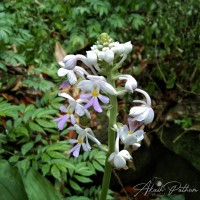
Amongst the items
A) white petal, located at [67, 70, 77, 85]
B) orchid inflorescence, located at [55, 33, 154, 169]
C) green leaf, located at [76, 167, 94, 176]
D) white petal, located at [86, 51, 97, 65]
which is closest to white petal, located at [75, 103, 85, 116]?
orchid inflorescence, located at [55, 33, 154, 169]

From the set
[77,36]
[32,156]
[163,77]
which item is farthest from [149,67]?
[32,156]

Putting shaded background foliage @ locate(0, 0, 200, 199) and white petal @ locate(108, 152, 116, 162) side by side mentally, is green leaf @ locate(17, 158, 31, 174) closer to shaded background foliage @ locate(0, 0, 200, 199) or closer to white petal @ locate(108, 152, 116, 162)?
shaded background foliage @ locate(0, 0, 200, 199)

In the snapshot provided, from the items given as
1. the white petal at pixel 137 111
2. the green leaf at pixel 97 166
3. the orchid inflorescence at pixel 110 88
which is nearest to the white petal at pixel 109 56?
the orchid inflorescence at pixel 110 88

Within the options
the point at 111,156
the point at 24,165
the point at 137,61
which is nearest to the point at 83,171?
the point at 24,165

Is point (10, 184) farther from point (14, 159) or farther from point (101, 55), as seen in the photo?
point (101, 55)

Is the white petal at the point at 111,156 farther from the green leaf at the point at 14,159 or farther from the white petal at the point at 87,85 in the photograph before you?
the green leaf at the point at 14,159

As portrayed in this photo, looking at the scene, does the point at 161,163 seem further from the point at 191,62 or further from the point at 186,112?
the point at 191,62
